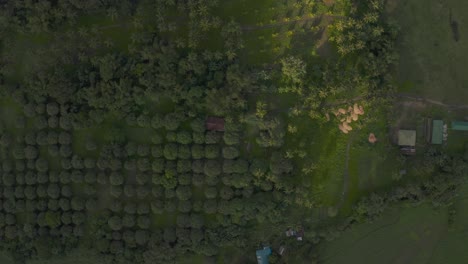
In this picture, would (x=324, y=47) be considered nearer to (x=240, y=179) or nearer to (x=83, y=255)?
(x=240, y=179)

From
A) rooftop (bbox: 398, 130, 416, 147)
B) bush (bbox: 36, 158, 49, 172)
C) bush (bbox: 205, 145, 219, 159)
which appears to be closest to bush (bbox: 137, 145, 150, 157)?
bush (bbox: 205, 145, 219, 159)

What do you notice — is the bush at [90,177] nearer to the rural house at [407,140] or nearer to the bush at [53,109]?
the bush at [53,109]

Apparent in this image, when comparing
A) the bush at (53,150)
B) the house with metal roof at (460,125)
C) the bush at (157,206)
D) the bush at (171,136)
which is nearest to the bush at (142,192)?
the bush at (157,206)

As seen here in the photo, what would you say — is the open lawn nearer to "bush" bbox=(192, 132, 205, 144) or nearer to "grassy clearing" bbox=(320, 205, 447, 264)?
"grassy clearing" bbox=(320, 205, 447, 264)

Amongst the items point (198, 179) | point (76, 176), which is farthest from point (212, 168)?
point (76, 176)

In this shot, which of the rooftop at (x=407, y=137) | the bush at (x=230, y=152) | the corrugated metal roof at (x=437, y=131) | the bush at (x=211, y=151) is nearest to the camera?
the bush at (x=230, y=152)

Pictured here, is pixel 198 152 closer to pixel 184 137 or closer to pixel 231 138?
pixel 184 137

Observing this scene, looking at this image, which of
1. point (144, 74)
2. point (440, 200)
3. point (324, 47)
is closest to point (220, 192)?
point (144, 74)

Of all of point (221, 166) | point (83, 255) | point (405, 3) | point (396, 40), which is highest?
point (405, 3)
